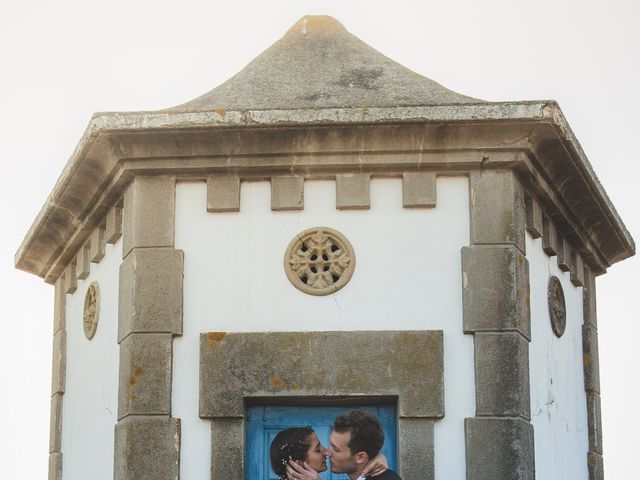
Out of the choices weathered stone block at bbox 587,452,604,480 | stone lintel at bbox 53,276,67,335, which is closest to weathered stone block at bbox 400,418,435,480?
weathered stone block at bbox 587,452,604,480

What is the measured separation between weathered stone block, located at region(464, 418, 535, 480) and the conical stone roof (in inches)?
92.7

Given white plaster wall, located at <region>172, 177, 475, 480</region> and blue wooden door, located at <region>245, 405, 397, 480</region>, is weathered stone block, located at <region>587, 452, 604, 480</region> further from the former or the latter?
blue wooden door, located at <region>245, 405, 397, 480</region>

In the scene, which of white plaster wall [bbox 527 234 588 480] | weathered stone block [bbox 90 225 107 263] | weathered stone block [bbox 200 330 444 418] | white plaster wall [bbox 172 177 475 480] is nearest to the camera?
weathered stone block [bbox 200 330 444 418]

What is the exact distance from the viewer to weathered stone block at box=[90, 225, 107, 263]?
467 inches

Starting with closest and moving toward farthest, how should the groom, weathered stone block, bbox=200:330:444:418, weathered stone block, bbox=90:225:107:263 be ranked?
the groom < weathered stone block, bbox=200:330:444:418 < weathered stone block, bbox=90:225:107:263

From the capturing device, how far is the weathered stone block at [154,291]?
1062 centimetres

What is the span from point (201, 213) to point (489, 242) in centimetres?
214

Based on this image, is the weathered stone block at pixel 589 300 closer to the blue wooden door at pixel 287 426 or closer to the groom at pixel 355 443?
the blue wooden door at pixel 287 426

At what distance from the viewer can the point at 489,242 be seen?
10.7 metres

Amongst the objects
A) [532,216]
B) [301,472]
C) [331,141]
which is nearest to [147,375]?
[301,472]

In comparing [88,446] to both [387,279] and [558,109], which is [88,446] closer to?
[387,279]

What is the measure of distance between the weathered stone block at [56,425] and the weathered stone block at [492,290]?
409 centimetres

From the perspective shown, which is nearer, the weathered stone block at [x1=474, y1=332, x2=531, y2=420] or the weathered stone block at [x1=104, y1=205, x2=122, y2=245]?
the weathered stone block at [x1=474, y1=332, x2=531, y2=420]

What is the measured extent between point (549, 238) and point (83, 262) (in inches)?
155
